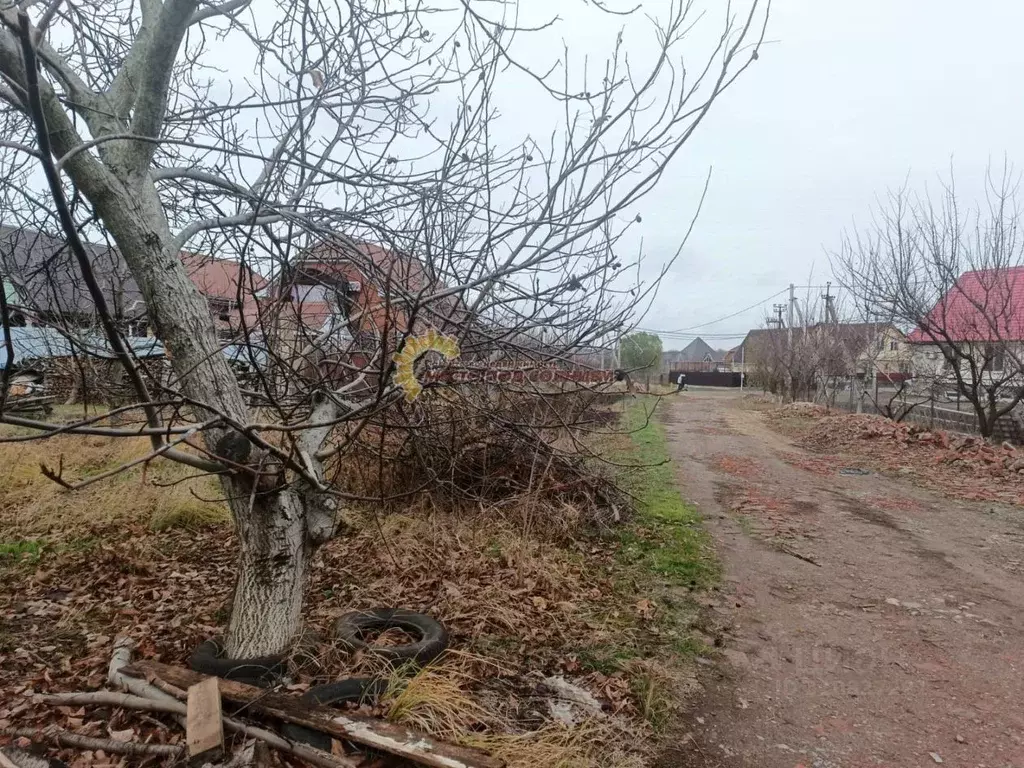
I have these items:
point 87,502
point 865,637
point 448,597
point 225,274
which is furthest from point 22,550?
point 865,637

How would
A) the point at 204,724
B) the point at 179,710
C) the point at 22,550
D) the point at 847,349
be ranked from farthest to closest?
the point at 847,349 → the point at 22,550 → the point at 179,710 → the point at 204,724

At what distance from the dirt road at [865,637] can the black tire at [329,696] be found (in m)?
1.38

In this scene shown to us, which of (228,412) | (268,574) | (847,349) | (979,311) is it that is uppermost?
(979,311)

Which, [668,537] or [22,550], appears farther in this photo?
[668,537]

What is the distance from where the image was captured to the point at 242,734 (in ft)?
8.47

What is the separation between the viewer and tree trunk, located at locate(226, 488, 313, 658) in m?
3.00

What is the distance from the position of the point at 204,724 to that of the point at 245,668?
1.64 ft

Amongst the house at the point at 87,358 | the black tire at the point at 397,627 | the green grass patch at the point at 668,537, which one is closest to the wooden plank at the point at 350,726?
the black tire at the point at 397,627

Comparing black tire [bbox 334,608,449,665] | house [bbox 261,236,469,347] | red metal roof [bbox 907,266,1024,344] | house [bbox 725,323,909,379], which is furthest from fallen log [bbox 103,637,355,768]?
house [bbox 725,323,909,379]

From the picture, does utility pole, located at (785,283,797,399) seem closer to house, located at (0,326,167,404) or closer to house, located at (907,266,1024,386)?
house, located at (907,266,1024,386)

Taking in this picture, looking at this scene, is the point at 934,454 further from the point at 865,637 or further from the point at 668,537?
the point at 865,637

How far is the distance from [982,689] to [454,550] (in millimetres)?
3668

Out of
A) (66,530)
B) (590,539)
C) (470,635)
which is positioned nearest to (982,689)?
(470,635)

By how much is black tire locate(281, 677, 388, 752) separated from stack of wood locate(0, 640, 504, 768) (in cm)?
3
